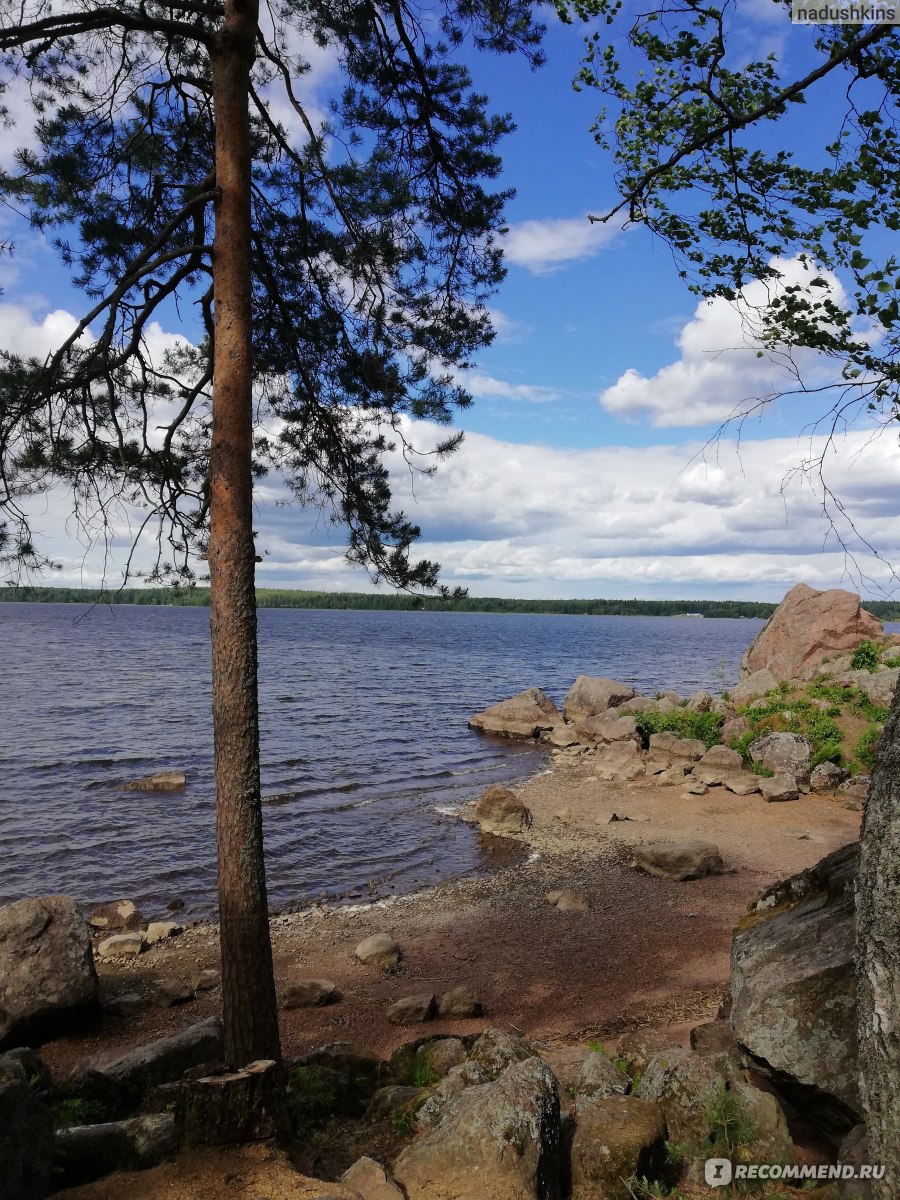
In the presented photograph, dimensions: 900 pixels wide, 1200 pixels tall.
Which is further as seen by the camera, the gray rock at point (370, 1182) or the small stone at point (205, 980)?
the small stone at point (205, 980)

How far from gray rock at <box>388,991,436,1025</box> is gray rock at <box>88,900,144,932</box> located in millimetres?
5063

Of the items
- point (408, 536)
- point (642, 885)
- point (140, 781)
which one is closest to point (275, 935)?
point (642, 885)

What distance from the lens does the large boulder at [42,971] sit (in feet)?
26.1

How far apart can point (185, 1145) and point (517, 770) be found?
59.2 ft

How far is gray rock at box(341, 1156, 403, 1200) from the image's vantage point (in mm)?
4191

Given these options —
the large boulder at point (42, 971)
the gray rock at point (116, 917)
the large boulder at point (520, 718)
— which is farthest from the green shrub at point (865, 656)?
the large boulder at point (42, 971)

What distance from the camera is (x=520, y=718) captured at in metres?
28.3

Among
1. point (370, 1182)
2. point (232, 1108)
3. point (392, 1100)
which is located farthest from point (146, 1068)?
point (370, 1182)

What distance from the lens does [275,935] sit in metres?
10.8

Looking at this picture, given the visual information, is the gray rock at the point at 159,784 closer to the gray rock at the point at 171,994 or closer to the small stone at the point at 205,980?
the small stone at the point at 205,980

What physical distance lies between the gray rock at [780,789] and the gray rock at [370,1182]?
1377 cm

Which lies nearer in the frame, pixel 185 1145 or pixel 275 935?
pixel 185 1145

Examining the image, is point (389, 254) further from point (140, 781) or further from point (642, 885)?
point (140, 781)

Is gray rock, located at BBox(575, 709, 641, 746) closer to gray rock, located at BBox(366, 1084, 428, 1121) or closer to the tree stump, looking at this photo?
gray rock, located at BBox(366, 1084, 428, 1121)
